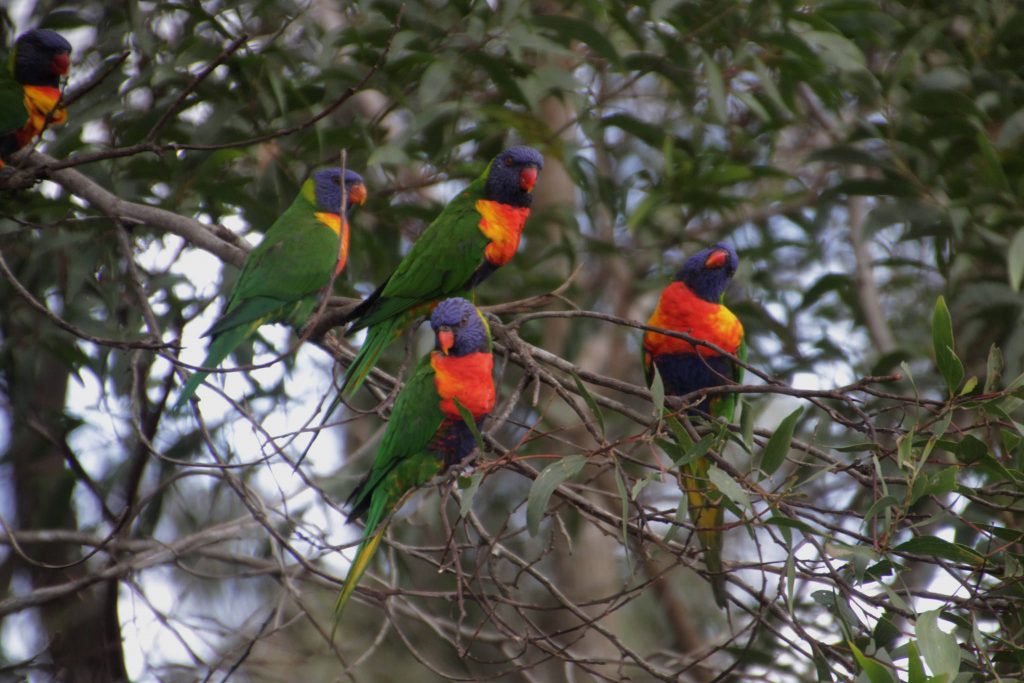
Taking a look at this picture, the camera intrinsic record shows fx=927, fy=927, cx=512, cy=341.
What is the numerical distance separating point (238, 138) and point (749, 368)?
5.72ft

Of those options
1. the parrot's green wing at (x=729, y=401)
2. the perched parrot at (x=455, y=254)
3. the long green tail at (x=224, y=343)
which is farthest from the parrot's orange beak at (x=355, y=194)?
the parrot's green wing at (x=729, y=401)

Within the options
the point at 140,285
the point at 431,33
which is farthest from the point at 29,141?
the point at 431,33

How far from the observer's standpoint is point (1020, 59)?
3.06 m

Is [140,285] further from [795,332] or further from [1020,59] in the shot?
[1020,59]

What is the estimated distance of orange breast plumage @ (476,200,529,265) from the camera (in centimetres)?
234

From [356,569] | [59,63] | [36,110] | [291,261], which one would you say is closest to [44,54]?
[59,63]

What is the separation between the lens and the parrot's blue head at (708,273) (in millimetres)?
2719

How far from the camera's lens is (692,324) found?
2648 mm

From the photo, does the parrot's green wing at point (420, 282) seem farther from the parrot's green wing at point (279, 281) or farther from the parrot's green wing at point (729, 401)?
the parrot's green wing at point (729, 401)

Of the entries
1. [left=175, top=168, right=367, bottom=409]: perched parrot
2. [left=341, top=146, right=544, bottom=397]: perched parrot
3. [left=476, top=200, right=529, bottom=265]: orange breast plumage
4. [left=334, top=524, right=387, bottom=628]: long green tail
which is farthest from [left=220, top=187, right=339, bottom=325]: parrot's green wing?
[left=334, top=524, right=387, bottom=628]: long green tail

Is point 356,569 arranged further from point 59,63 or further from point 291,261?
point 59,63

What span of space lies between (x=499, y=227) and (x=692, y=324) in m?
0.66

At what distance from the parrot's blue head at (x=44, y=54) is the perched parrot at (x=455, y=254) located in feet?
3.99

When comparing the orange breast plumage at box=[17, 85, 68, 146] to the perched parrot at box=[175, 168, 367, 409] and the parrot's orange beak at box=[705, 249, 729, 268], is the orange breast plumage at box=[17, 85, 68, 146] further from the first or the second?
the parrot's orange beak at box=[705, 249, 729, 268]
